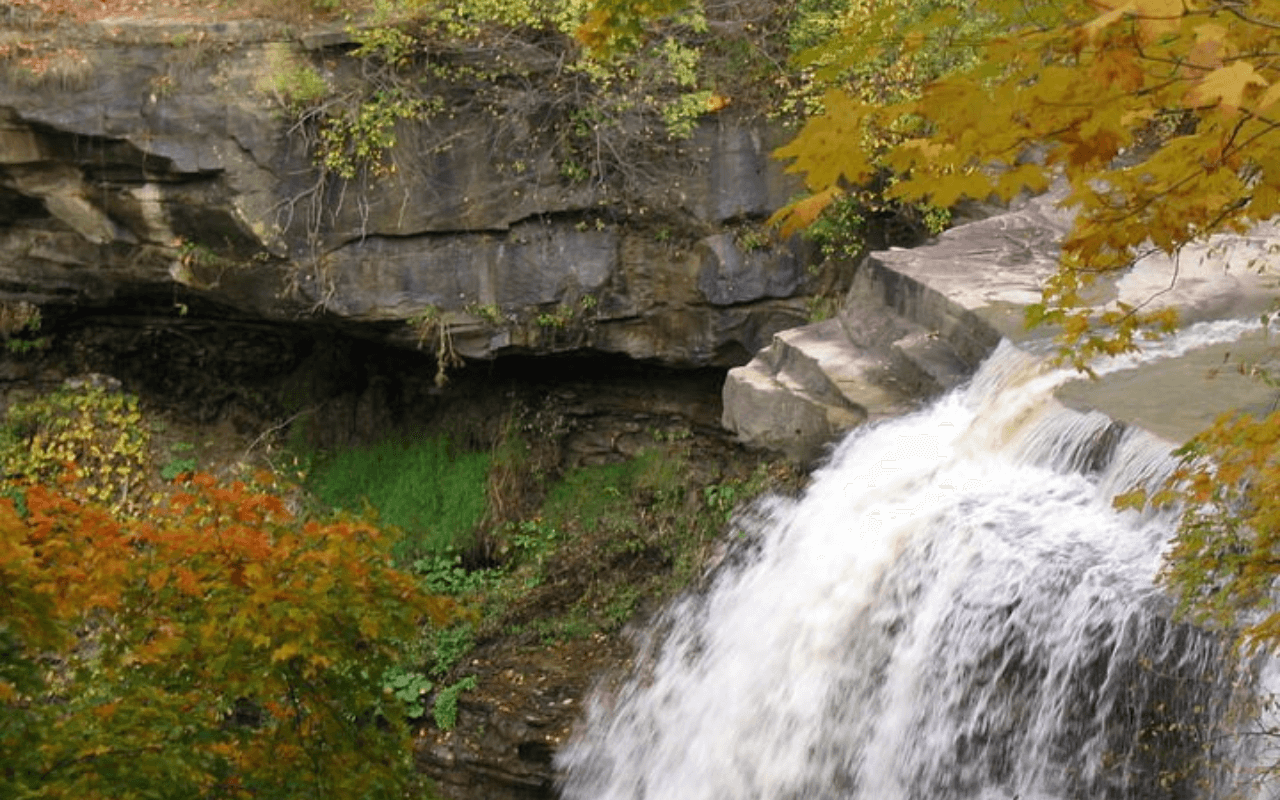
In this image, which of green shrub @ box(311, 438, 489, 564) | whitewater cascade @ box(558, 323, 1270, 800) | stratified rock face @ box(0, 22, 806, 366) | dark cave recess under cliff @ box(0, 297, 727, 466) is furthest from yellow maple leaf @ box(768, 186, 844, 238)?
green shrub @ box(311, 438, 489, 564)

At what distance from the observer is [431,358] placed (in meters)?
13.3

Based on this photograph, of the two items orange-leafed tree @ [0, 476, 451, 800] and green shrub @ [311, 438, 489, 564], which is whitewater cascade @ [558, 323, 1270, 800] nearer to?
orange-leafed tree @ [0, 476, 451, 800]

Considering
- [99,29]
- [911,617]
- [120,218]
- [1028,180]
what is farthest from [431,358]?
[1028,180]

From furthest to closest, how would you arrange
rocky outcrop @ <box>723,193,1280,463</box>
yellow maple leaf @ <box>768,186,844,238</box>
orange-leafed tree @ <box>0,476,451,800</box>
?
rocky outcrop @ <box>723,193,1280,463</box> < orange-leafed tree @ <box>0,476,451,800</box> < yellow maple leaf @ <box>768,186,844,238</box>

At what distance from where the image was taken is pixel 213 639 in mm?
5176

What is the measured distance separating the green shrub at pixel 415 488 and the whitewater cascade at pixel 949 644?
11.0 feet

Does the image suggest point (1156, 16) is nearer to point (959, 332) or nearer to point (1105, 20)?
point (1105, 20)

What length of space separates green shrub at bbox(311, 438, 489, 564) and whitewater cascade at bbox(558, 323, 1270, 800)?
3338mm

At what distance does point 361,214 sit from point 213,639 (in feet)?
23.4

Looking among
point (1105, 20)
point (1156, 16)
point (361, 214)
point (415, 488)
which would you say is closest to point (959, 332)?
point (361, 214)

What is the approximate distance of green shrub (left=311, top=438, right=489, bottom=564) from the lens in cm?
1258

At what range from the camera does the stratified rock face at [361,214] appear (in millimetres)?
11602

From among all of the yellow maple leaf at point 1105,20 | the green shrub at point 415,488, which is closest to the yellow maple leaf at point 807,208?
the yellow maple leaf at point 1105,20

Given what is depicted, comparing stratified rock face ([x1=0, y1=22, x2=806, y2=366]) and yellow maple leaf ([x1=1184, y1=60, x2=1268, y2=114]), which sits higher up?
yellow maple leaf ([x1=1184, y1=60, x2=1268, y2=114])
